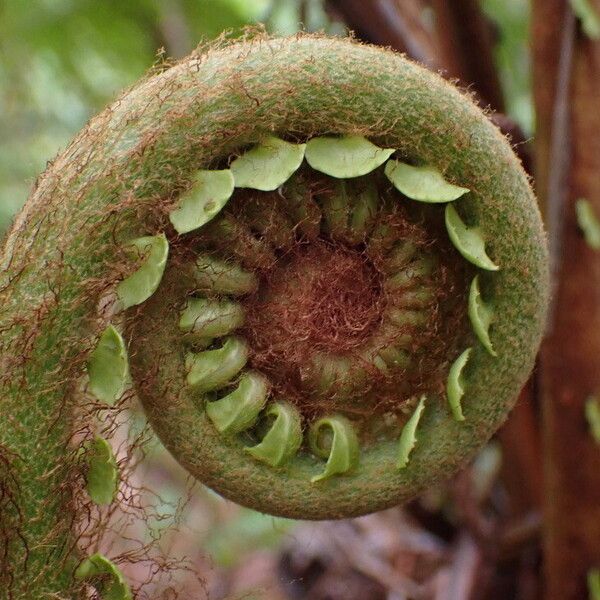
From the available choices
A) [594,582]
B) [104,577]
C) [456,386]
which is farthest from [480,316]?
[594,582]

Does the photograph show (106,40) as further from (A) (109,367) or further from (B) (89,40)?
(A) (109,367)

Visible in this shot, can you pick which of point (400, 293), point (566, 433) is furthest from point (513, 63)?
point (400, 293)

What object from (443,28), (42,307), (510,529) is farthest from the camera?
(510,529)

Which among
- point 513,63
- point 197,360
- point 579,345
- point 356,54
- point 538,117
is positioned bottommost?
point 513,63

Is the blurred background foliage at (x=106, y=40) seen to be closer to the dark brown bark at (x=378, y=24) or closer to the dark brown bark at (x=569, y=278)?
the dark brown bark at (x=378, y=24)

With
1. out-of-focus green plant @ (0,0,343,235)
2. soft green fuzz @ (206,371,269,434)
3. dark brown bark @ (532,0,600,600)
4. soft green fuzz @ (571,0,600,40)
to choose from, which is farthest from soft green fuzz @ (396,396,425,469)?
out-of-focus green plant @ (0,0,343,235)

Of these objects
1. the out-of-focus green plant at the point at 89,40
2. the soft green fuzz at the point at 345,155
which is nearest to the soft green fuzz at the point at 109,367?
the soft green fuzz at the point at 345,155

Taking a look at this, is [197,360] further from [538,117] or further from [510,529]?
[510,529]
